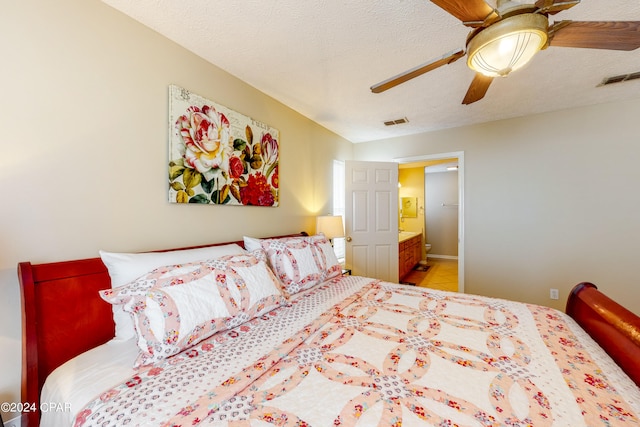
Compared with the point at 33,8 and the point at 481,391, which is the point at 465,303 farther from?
the point at 33,8

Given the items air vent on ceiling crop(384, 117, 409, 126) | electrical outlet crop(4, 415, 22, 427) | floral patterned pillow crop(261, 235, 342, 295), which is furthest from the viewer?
air vent on ceiling crop(384, 117, 409, 126)

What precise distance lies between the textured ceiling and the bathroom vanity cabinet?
7.30 feet

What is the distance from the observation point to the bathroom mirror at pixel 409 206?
20.6ft

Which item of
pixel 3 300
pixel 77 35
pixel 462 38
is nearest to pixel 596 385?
pixel 462 38

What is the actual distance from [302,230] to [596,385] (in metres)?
2.49

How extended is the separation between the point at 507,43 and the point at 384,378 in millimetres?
1462

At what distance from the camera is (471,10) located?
101 cm

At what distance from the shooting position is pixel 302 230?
3.04 m

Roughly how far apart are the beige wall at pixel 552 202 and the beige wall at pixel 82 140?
128 inches

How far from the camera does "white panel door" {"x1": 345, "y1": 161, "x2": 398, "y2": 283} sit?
3617 mm

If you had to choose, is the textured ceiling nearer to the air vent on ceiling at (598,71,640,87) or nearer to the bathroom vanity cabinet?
the air vent on ceiling at (598,71,640,87)

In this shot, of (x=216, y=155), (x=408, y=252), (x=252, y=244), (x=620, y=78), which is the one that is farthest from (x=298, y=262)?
(x=408, y=252)

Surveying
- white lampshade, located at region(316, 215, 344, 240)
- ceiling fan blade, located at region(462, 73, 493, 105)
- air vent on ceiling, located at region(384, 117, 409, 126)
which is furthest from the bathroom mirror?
ceiling fan blade, located at region(462, 73, 493, 105)

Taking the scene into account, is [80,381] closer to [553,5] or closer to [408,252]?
[553,5]
